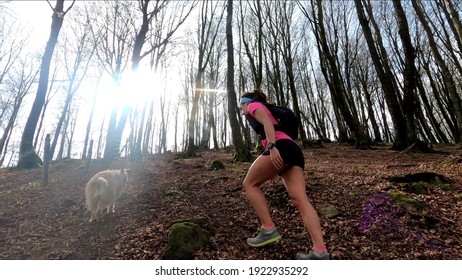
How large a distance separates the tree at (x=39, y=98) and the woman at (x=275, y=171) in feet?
38.3

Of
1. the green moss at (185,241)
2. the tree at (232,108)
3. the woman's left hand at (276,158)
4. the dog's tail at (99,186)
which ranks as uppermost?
the tree at (232,108)

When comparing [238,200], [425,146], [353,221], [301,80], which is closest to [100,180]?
[238,200]

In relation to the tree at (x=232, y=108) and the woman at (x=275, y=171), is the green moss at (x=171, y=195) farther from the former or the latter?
the tree at (x=232, y=108)

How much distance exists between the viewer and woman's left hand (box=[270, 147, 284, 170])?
2.76m

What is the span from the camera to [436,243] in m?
3.21

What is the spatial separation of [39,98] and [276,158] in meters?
12.3

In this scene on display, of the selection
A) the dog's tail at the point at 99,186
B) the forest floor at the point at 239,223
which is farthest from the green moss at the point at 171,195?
the dog's tail at the point at 99,186

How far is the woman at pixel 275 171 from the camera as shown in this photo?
2.72 meters

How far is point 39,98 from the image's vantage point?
1109 centimetres

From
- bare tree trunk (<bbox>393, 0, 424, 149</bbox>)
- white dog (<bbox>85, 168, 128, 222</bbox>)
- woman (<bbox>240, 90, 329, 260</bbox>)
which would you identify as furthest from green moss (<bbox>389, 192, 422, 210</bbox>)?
bare tree trunk (<bbox>393, 0, 424, 149</bbox>)

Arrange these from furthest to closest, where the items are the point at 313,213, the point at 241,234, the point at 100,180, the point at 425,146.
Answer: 1. the point at 425,146
2. the point at 100,180
3. the point at 241,234
4. the point at 313,213

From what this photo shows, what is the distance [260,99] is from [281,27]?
19.6 m

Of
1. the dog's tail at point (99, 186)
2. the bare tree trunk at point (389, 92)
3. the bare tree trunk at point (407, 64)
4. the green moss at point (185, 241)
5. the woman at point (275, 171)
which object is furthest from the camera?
the bare tree trunk at point (389, 92)

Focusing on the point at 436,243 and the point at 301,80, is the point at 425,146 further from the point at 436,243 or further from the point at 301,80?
the point at 301,80
